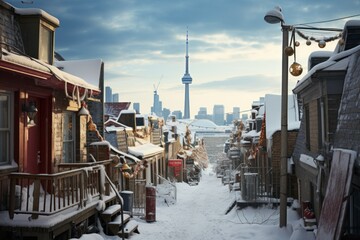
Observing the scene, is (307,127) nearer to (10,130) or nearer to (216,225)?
(216,225)

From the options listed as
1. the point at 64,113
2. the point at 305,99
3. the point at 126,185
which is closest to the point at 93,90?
the point at 64,113

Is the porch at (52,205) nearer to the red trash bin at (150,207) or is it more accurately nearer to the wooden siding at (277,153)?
the red trash bin at (150,207)

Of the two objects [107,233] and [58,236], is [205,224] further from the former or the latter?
[58,236]

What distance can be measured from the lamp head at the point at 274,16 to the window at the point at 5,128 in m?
7.81

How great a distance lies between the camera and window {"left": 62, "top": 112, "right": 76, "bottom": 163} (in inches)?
522

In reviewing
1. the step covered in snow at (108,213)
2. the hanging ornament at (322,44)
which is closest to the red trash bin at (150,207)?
the step covered in snow at (108,213)

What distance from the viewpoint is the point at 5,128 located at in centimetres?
972

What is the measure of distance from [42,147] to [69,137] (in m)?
2.05

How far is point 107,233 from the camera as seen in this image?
12.9 meters

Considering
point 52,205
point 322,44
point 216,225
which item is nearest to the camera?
point 52,205

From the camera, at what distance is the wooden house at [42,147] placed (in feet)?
28.2

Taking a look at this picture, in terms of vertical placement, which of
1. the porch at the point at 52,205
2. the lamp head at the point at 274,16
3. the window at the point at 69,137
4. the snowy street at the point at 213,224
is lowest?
the snowy street at the point at 213,224

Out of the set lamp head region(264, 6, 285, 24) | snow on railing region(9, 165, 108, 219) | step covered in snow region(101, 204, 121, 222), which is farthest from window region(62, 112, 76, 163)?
lamp head region(264, 6, 285, 24)

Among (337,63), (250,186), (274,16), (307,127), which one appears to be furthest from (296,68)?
(250,186)
